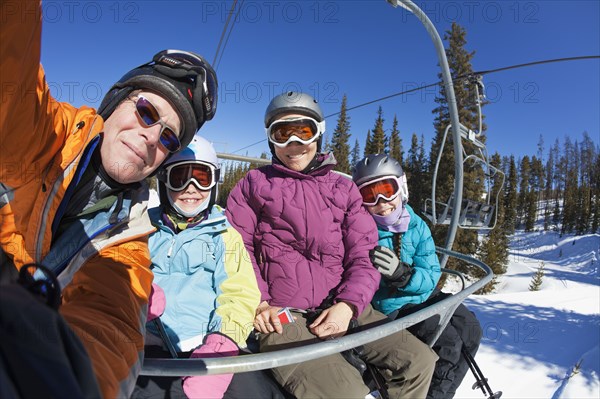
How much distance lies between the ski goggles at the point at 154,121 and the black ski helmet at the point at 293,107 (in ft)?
3.33

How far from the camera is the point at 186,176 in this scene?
2.26m

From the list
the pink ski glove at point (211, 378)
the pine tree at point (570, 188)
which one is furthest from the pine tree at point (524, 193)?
the pink ski glove at point (211, 378)

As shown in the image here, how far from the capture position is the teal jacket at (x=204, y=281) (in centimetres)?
181

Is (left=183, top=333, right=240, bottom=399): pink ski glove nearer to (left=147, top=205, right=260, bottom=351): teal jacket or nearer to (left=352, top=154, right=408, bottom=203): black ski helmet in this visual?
(left=147, top=205, right=260, bottom=351): teal jacket

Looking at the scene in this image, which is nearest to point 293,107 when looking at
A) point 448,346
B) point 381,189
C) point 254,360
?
point 381,189

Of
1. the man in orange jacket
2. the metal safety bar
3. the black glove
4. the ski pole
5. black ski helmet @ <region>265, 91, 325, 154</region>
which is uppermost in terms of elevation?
black ski helmet @ <region>265, 91, 325, 154</region>

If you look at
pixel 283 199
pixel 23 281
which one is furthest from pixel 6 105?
pixel 283 199

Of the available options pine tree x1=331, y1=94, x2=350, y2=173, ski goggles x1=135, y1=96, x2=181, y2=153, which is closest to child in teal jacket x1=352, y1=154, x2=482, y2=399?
ski goggles x1=135, y1=96, x2=181, y2=153

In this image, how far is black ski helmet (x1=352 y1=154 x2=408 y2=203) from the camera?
3.00m

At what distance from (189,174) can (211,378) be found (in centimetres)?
128

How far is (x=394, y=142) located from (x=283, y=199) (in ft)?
149

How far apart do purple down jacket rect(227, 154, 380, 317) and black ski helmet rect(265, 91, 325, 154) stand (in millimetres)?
366

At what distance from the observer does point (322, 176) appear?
2.44m

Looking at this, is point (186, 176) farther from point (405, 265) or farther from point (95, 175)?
point (405, 265)
